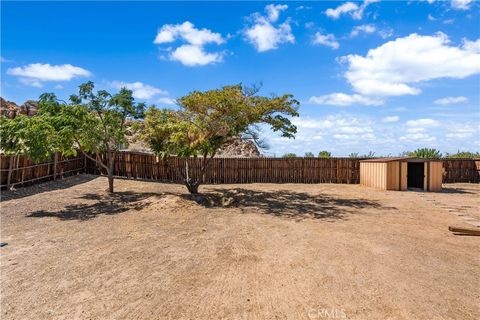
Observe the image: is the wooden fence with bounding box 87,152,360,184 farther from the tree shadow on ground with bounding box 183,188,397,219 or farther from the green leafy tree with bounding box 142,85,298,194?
the green leafy tree with bounding box 142,85,298,194

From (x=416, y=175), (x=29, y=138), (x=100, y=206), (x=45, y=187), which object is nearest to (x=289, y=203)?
(x=100, y=206)

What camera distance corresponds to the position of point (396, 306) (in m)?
4.57

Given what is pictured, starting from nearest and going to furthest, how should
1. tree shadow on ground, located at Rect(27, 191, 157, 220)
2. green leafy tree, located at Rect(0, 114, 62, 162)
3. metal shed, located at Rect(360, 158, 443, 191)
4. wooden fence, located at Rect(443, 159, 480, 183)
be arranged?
green leafy tree, located at Rect(0, 114, 62, 162)
tree shadow on ground, located at Rect(27, 191, 157, 220)
metal shed, located at Rect(360, 158, 443, 191)
wooden fence, located at Rect(443, 159, 480, 183)

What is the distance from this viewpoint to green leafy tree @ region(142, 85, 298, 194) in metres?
12.5

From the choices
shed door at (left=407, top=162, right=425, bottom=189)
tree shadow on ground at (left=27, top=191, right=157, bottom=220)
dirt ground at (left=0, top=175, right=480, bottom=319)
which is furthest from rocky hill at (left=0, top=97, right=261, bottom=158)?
dirt ground at (left=0, top=175, right=480, bottom=319)

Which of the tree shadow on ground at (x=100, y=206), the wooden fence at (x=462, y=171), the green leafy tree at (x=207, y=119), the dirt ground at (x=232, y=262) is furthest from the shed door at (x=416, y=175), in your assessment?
the tree shadow on ground at (x=100, y=206)

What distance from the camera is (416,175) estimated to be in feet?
64.5

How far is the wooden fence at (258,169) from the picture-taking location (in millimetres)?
20344

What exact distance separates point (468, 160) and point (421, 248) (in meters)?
19.1

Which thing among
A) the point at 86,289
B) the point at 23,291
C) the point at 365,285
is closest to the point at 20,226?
the point at 23,291

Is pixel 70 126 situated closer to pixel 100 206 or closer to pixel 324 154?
pixel 100 206

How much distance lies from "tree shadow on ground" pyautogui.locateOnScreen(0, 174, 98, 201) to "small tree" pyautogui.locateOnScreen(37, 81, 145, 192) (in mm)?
2814

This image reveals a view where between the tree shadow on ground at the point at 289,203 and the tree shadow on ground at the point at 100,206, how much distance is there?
224 cm

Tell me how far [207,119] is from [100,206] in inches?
217
